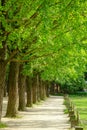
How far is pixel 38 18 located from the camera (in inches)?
759

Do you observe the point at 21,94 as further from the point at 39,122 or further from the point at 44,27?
the point at 44,27

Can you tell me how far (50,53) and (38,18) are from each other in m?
5.09

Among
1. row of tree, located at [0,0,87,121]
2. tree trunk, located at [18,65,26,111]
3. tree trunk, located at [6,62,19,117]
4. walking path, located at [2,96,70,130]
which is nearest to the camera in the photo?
row of tree, located at [0,0,87,121]

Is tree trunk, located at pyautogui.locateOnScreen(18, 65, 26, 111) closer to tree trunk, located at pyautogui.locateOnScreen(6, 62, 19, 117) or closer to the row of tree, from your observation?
tree trunk, located at pyautogui.locateOnScreen(6, 62, 19, 117)

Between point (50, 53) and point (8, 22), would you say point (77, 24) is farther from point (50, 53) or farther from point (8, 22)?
point (50, 53)

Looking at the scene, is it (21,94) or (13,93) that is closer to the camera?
(13,93)

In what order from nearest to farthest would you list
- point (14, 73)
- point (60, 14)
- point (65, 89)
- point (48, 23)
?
point (48, 23), point (60, 14), point (14, 73), point (65, 89)

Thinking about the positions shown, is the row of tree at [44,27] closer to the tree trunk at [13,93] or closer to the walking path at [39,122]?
the walking path at [39,122]

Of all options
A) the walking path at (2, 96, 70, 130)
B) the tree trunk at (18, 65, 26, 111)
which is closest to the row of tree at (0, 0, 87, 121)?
the walking path at (2, 96, 70, 130)

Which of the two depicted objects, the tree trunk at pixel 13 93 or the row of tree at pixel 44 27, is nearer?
the row of tree at pixel 44 27

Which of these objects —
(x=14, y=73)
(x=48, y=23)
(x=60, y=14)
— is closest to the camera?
(x=48, y=23)

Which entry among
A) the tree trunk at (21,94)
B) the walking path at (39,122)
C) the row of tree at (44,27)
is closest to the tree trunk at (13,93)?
the walking path at (39,122)

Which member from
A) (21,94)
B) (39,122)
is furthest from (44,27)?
(21,94)

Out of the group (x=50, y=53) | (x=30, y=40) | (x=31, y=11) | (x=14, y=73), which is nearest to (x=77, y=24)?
(x=31, y=11)
